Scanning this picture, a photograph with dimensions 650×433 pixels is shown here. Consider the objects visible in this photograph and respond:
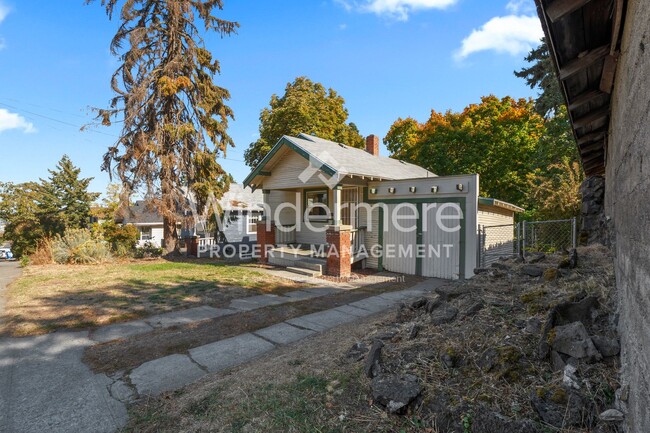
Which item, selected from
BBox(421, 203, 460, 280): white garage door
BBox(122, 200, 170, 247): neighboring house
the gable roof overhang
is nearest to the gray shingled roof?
→ the gable roof overhang

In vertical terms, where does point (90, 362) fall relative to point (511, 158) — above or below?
below

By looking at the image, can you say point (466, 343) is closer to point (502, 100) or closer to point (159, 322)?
point (159, 322)

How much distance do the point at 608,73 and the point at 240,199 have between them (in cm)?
2454

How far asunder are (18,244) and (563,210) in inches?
1199

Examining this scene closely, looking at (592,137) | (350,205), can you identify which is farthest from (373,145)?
(592,137)

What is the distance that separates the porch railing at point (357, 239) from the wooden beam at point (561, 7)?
386 inches

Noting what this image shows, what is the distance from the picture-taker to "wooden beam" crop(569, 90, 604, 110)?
325cm

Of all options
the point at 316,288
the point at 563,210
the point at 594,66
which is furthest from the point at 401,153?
the point at 594,66

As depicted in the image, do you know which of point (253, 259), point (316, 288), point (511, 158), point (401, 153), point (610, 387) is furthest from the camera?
point (401, 153)

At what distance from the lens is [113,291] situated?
8422 mm

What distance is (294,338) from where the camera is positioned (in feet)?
16.9

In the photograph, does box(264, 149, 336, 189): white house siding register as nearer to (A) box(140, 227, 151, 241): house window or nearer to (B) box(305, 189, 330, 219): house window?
(B) box(305, 189, 330, 219): house window

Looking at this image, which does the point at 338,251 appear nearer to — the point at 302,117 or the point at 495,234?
the point at 495,234

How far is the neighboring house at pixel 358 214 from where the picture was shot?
10047mm
